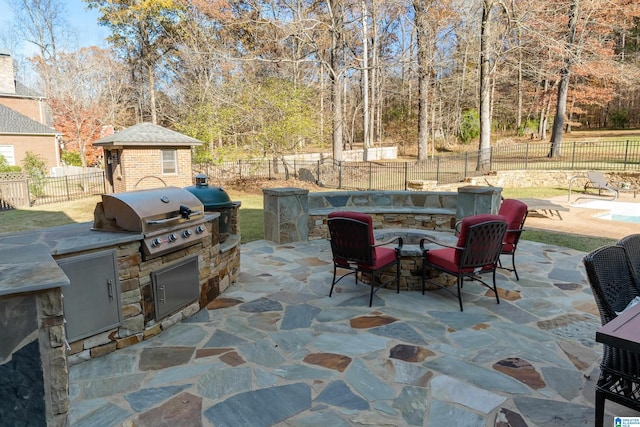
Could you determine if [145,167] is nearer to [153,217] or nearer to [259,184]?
[259,184]

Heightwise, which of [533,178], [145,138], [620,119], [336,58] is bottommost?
[533,178]

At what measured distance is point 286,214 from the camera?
6797 mm

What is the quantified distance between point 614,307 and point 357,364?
1704 millimetres

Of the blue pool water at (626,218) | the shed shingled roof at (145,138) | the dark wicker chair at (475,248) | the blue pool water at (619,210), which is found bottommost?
the blue pool water at (626,218)

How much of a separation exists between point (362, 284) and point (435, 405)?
361cm

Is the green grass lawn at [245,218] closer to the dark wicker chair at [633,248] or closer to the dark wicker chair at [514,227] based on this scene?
the dark wicker chair at [514,227]

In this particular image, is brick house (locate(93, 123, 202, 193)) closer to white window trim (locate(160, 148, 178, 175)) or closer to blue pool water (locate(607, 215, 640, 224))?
white window trim (locate(160, 148, 178, 175))

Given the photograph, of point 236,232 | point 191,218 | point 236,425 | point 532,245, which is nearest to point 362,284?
point 236,232

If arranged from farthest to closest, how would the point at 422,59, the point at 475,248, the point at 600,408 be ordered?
the point at 422,59, the point at 475,248, the point at 600,408

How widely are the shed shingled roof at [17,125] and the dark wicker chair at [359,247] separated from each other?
2265 centimetres

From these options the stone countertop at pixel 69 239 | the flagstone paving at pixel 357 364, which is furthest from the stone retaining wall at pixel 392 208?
the stone countertop at pixel 69 239

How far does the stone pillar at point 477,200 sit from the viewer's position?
6566 mm

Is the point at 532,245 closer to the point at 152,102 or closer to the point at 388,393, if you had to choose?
the point at 388,393

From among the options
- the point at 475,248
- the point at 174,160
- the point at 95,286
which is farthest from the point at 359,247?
the point at 174,160
